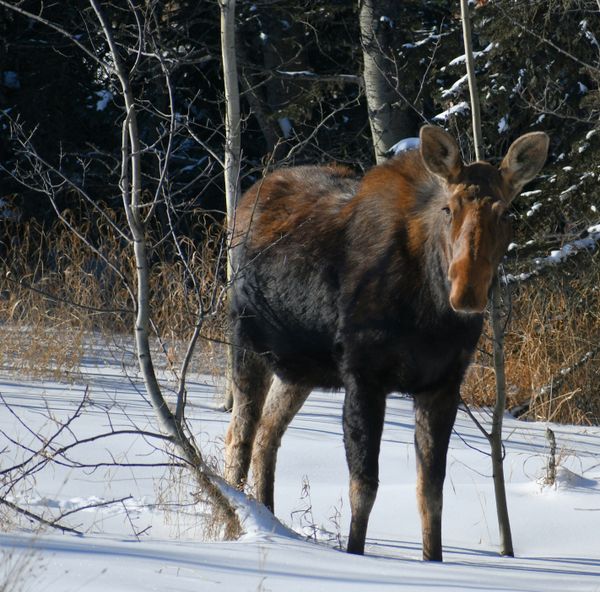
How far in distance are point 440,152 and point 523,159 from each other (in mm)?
411

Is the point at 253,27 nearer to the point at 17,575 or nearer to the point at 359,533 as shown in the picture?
the point at 359,533

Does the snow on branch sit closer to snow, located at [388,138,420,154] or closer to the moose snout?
snow, located at [388,138,420,154]

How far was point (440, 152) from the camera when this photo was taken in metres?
5.02

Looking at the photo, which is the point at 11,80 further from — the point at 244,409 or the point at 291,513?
the point at 291,513

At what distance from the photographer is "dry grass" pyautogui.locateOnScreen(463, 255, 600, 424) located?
359 inches

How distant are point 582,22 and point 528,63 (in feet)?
1.95

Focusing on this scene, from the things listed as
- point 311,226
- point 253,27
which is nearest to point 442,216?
point 311,226

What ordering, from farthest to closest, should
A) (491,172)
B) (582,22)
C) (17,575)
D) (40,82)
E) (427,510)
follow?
(40,82), (582,22), (427,510), (491,172), (17,575)

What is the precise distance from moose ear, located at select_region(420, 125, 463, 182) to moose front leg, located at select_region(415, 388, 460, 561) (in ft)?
3.64

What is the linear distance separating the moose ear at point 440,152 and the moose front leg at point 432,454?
3.64 ft

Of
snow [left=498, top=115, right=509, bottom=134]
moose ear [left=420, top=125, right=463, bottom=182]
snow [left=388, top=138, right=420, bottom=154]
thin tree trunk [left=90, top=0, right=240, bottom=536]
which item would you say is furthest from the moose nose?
snow [left=498, top=115, right=509, bottom=134]

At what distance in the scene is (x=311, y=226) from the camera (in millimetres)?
5871

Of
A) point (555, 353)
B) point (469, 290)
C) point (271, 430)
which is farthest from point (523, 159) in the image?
point (555, 353)

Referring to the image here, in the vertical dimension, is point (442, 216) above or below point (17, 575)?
above
